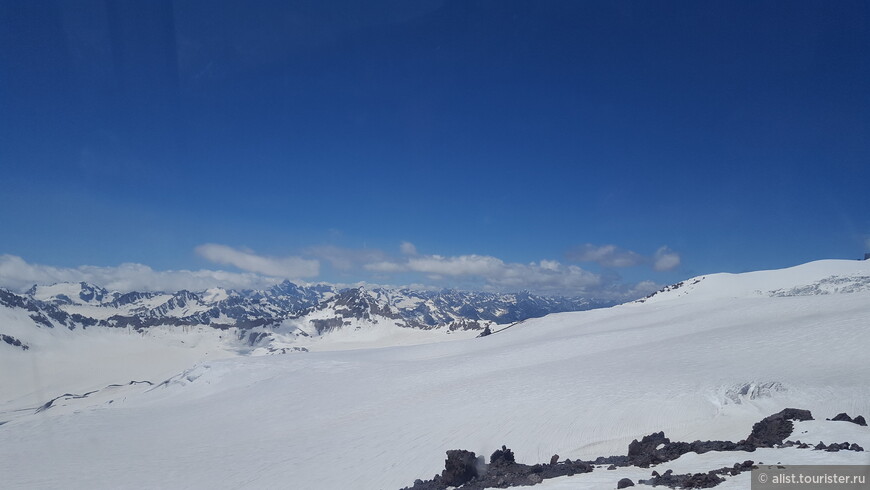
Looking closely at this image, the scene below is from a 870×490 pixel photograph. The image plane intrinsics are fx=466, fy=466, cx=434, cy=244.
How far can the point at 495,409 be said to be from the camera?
79.2ft

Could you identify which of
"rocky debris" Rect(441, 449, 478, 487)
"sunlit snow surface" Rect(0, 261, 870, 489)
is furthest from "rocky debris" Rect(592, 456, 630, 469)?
"rocky debris" Rect(441, 449, 478, 487)

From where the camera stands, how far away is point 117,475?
80.1 ft

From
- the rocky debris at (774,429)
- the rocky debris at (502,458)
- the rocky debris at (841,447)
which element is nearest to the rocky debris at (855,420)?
the rocky debris at (774,429)

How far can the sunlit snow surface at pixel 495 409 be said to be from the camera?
18.3 m

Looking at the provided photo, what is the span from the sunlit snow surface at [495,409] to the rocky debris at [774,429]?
1.56 ft

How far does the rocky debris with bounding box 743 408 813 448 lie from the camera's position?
38.7ft

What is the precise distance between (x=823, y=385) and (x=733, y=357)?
22.8 ft

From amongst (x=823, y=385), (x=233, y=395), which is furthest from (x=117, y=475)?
(x=823, y=385)

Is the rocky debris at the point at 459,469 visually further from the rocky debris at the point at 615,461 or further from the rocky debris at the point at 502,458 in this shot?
the rocky debris at the point at 615,461

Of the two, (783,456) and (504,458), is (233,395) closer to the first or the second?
(504,458)

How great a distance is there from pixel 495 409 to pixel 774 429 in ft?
43.9

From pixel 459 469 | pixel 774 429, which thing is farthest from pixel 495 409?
pixel 774 429

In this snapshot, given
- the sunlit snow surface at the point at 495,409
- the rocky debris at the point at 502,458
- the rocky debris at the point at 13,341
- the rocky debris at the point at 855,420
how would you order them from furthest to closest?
1. the rocky debris at the point at 13,341
2. the sunlit snow surface at the point at 495,409
3. the rocky debris at the point at 502,458
4. the rocky debris at the point at 855,420

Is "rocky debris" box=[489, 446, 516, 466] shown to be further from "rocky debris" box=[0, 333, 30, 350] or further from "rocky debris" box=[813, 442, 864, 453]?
"rocky debris" box=[0, 333, 30, 350]
